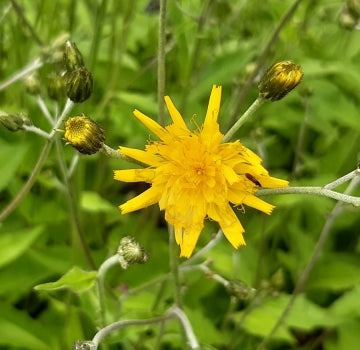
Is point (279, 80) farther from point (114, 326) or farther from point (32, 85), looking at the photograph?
point (32, 85)

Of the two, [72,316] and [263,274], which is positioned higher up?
[263,274]

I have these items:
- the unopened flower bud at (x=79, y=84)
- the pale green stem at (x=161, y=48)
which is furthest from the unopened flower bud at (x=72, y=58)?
the pale green stem at (x=161, y=48)

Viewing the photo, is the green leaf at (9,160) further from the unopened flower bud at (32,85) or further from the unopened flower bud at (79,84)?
the unopened flower bud at (79,84)

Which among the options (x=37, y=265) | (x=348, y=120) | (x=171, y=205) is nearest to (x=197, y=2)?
(x=348, y=120)

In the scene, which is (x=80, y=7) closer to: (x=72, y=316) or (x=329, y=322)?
(x=72, y=316)

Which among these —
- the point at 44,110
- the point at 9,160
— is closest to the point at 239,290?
the point at 44,110

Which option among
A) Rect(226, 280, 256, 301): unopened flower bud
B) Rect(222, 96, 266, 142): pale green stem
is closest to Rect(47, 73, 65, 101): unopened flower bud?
Rect(222, 96, 266, 142): pale green stem

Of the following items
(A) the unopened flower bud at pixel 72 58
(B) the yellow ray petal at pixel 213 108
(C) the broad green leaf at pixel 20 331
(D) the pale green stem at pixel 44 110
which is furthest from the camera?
(C) the broad green leaf at pixel 20 331
